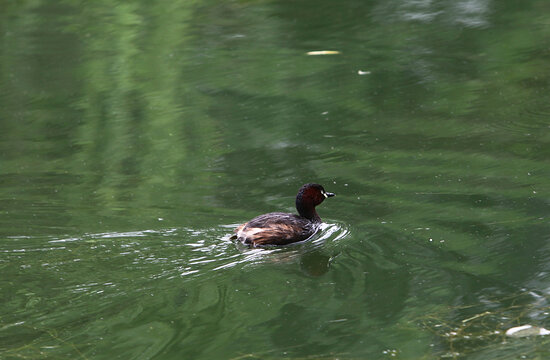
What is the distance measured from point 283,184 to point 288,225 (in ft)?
5.19

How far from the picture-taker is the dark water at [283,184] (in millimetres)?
6473

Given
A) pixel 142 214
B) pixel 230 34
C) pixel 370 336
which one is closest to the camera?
pixel 370 336

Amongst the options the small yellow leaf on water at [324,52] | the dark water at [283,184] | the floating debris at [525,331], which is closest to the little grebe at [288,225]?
the dark water at [283,184]

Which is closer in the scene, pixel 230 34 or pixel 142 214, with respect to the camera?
pixel 142 214

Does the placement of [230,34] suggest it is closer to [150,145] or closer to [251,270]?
[150,145]

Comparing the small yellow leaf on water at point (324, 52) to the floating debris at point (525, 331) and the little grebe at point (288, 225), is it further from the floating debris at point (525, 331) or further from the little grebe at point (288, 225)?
the floating debris at point (525, 331)

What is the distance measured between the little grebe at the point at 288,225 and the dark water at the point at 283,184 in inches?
6.2

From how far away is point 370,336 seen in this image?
244 inches

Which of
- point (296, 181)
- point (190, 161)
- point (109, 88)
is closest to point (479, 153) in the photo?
point (296, 181)

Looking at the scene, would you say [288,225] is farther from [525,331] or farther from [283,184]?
[525,331]

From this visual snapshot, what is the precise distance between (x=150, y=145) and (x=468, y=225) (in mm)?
4958

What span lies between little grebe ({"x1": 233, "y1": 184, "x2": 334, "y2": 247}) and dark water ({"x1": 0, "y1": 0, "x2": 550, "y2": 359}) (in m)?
0.16

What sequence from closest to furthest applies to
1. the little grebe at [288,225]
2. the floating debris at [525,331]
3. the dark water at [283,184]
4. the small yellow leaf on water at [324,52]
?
A: the floating debris at [525,331] → the dark water at [283,184] → the little grebe at [288,225] → the small yellow leaf on water at [324,52]

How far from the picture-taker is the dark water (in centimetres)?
647
